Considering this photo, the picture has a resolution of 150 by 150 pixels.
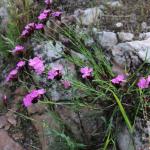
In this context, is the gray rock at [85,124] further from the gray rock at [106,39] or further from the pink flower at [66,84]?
the gray rock at [106,39]

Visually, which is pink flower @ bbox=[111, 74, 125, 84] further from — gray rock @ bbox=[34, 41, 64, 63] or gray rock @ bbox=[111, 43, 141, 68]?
gray rock @ bbox=[34, 41, 64, 63]

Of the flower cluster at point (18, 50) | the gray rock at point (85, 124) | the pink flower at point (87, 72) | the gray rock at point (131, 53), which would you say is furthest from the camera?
the flower cluster at point (18, 50)

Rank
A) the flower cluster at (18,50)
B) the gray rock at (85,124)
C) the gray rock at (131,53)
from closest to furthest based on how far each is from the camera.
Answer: the gray rock at (85,124)
the gray rock at (131,53)
the flower cluster at (18,50)

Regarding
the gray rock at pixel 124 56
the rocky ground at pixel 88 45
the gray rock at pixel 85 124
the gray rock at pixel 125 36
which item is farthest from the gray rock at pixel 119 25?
the gray rock at pixel 85 124

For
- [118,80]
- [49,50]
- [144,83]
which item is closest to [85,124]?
[118,80]

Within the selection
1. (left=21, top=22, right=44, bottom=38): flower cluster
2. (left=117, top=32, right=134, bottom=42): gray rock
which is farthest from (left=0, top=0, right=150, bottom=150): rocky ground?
(left=21, top=22, right=44, bottom=38): flower cluster

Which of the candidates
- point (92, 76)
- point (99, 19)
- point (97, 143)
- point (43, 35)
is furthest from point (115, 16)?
point (97, 143)

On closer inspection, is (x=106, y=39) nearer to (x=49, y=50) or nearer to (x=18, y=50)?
(x=49, y=50)

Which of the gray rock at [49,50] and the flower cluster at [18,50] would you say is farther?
the gray rock at [49,50]
